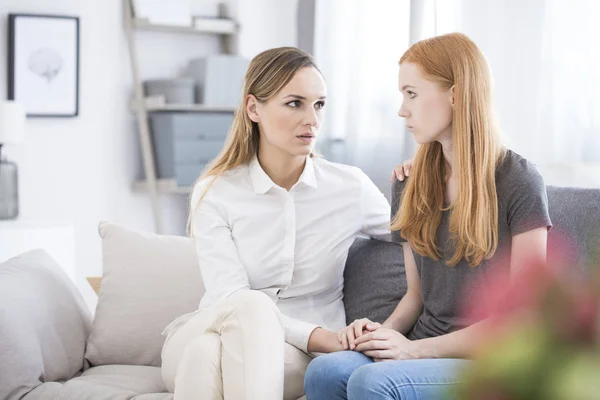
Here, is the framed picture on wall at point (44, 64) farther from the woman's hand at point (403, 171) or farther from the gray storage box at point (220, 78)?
the woman's hand at point (403, 171)

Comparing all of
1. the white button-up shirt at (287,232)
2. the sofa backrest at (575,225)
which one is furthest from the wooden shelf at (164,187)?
the sofa backrest at (575,225)

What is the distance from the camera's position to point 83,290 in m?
4.28

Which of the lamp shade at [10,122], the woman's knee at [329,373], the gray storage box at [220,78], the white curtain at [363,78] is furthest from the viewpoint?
the gray storage box at [220,78]

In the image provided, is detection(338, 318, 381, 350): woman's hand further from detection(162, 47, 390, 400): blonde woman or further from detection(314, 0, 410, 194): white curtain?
detection(314, 0, 410, 194): white curtain

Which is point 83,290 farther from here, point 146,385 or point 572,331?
point 572,331

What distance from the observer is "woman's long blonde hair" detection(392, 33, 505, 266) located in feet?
5.57

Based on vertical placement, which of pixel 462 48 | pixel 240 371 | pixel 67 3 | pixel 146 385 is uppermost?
pixel 67 3

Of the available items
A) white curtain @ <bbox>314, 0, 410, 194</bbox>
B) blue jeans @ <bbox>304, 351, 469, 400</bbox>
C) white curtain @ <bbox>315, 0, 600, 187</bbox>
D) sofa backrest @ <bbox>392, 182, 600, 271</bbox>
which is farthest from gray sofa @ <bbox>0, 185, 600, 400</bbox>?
white curtain @ <bbox>314, 0, 410, 194</bbox>

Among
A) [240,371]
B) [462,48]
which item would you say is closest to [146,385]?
[240,371]

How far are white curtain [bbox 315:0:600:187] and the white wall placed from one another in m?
0.90

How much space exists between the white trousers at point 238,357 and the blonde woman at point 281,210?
0.23 meters

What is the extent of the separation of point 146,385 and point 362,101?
7.18 feet

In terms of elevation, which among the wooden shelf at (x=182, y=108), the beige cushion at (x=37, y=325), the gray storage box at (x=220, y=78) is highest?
the gray storage box at (x=220, y=78)

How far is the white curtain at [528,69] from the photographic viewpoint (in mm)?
2787
